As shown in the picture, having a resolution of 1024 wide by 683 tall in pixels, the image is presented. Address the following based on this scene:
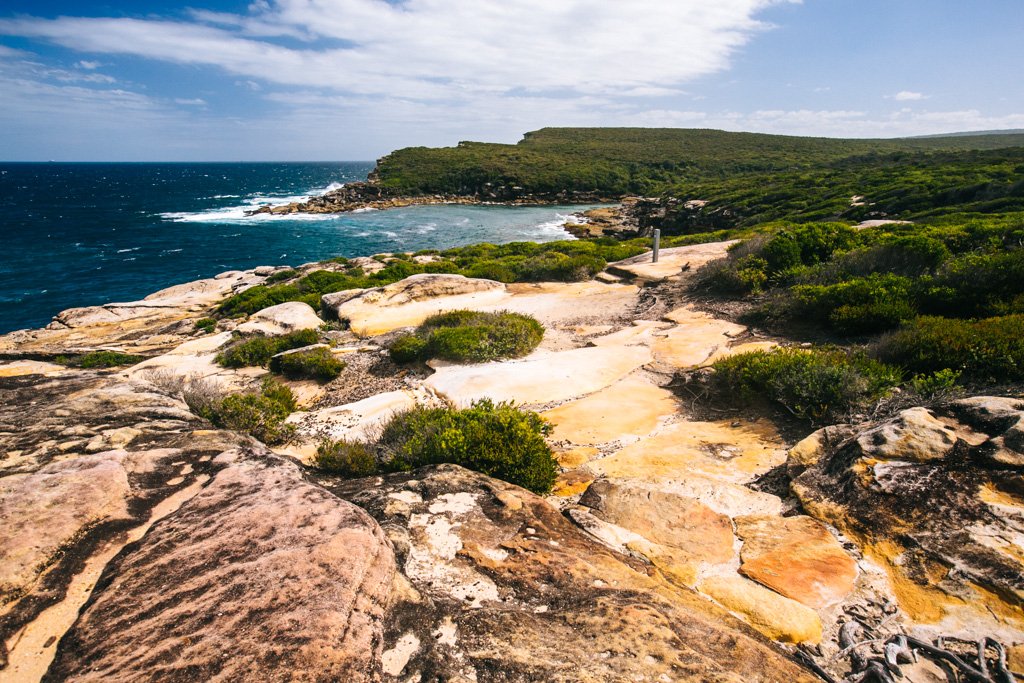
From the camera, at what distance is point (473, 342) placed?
375 inches

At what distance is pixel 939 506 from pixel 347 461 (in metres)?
4.90

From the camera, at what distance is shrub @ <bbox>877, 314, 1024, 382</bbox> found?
216 inches

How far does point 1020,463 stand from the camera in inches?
142

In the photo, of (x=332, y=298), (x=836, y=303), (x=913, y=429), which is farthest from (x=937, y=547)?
(x=332, y=298)

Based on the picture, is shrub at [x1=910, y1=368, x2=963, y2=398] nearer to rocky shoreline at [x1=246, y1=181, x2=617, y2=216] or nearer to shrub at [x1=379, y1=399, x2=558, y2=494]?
shrub at [x1=379, y1=399, x2=558, y2=494]

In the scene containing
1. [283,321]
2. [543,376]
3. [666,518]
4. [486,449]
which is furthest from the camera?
[283,321]

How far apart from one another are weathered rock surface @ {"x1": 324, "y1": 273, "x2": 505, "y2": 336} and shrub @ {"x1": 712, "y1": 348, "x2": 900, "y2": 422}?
7.96 m

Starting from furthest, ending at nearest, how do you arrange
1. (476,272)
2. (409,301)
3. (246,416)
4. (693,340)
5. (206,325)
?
(476,272)
(206,325)
(409,301)
(693,340)
(246,416)

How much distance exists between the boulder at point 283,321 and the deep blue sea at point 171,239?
904 inches

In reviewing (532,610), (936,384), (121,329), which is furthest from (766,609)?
(121,329)

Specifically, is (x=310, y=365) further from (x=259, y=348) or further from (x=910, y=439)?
(x=910, y=439)

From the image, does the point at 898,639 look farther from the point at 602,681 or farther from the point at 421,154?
the point at 421,154

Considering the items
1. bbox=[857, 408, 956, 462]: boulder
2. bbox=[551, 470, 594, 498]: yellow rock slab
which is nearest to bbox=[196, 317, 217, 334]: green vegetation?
bbox=[551, 470, 594, 498]: yellow rock slab

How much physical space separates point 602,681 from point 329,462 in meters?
3.46
